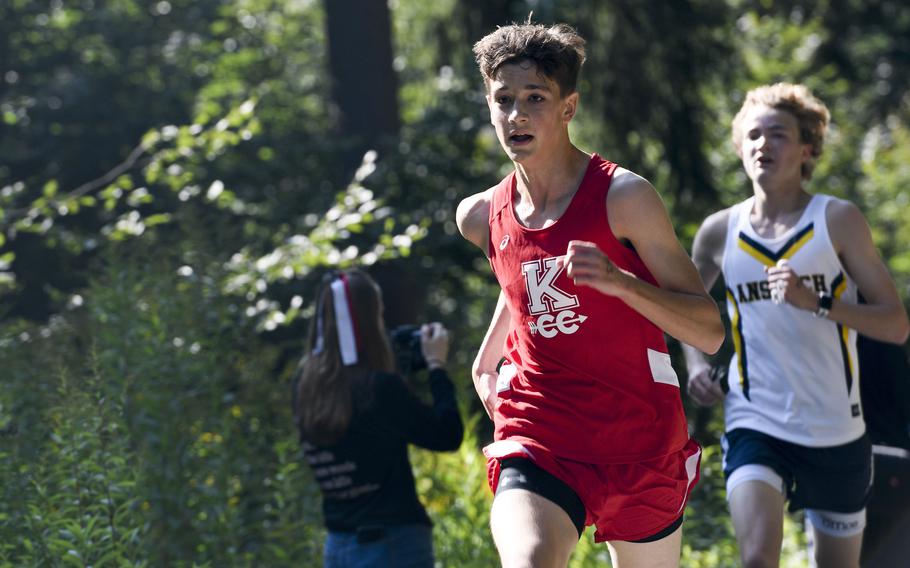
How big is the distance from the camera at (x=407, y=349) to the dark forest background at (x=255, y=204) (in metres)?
0.67

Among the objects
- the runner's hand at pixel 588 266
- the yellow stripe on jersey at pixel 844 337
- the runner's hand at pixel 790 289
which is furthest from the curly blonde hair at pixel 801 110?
the runner's hand at pixel 588 266

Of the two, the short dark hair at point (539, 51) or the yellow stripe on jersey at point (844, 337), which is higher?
the short dark hair at point (539, 51)

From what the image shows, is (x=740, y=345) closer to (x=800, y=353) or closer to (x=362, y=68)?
(x=800, y=353)

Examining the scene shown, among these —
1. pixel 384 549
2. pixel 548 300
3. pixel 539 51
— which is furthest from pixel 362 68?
pixel 548 300

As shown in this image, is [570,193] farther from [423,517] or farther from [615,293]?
[423,517]

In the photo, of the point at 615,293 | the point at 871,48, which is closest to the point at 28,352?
the point at 615,293

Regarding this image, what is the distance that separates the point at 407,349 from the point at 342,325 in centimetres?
48

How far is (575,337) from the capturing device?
3498 mm

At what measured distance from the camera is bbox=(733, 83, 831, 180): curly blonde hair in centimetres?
503

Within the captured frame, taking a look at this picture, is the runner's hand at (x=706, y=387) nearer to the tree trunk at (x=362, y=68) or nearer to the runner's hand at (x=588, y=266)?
the runner's hand at (x=588, y=266)

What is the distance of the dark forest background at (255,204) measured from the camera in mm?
5320

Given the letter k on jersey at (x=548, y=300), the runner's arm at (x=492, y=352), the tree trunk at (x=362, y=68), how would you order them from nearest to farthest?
the letter k on jersey at (x=548, y=300), the runner's arm at (x=492, y=352), the tree trunk at (x=362, y=68)

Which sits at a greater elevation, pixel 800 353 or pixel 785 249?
pixel 785 249

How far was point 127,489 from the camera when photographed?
4688mm
